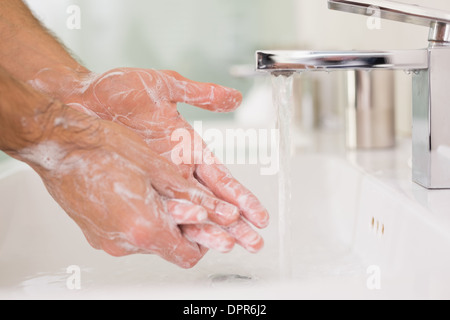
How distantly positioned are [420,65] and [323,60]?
113 mm

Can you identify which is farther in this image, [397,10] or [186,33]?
[186,33]

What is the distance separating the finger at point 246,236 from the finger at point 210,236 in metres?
0.02

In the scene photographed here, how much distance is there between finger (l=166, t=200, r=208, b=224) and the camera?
18.1 inches

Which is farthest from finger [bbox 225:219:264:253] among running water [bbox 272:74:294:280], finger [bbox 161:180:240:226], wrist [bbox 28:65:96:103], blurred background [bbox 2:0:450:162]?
blurred background [bbox 2:0:450:162]

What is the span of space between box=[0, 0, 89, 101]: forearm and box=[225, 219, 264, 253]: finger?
0.87 feet

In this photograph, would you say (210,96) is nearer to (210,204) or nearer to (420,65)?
(210,204)

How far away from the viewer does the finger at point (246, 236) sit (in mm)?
A: 491

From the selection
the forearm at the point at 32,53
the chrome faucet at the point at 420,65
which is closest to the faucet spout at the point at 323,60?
the chrome faucet at the point at 420,65

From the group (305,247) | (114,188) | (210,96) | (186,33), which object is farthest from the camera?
(186,33)

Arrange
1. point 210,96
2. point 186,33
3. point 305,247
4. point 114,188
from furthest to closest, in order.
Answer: point 186,33 → point 305,247 → point 210,96 → point 114,188

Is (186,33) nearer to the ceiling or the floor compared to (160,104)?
nearer to the ceiling

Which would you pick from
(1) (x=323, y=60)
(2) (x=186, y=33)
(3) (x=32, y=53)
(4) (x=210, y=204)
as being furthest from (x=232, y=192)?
(2) (x=186, y=33)

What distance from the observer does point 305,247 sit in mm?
722

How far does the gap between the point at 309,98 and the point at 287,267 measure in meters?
0.99
